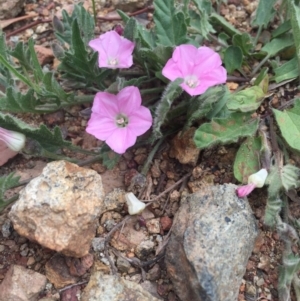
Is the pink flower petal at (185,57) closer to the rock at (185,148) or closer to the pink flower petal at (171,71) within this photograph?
the pink flower petal at (171,71)

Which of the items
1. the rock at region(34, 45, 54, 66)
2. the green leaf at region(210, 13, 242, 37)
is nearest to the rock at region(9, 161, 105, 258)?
the rock at region(34, 45, 54, 66)

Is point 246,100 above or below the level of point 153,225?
above

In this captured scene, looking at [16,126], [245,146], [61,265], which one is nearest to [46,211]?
[61,265]

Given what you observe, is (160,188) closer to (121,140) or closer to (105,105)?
(121,140)

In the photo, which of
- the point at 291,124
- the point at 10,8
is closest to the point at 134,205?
the point at 291,124

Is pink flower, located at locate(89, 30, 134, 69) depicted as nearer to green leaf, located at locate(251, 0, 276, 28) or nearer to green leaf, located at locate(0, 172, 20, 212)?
green leaf, located at locate(0, 172, 20, 212)

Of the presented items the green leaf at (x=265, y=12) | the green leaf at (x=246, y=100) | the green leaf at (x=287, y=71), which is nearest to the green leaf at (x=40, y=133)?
the green leaf at (x=246, y=100)
